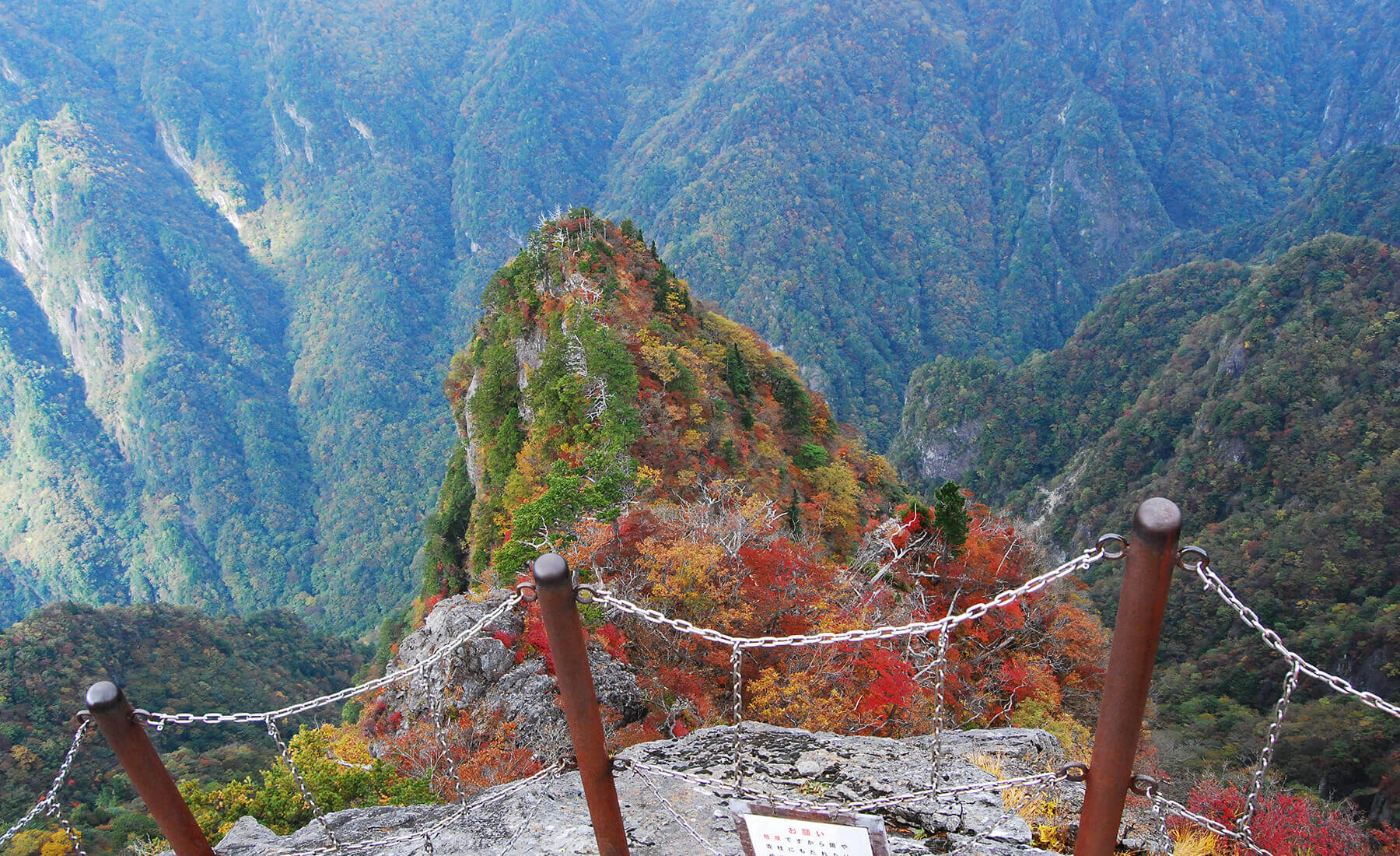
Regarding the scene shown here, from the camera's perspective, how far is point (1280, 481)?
197 ft

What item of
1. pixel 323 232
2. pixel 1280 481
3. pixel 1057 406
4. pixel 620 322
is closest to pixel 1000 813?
pixel 620 322

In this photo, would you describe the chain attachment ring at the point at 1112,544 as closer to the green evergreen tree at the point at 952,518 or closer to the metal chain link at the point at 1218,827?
the metal chain link at the point at 1218,827

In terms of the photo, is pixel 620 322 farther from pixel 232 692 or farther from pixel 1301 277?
pixel 1301 277

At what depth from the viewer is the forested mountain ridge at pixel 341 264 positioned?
396 feet

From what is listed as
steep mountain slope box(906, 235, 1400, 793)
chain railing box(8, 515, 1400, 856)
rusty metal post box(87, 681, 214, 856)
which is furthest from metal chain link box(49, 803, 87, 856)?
steep mountain slope box(906, 235, 1400, 793)

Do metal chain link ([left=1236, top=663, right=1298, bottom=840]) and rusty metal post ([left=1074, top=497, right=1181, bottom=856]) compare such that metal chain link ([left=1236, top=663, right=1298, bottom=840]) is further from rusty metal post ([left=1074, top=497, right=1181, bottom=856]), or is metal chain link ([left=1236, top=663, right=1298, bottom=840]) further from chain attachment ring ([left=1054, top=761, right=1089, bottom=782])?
chain attachment ring ([left=1054, top=761, right=1089, bottom=782])

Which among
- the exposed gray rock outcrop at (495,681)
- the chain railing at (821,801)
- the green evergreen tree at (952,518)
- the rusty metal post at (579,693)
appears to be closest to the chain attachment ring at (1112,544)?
the chain railing at (821,801)

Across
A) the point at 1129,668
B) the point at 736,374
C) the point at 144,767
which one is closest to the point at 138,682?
the point at 736,374

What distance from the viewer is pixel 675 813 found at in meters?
6.25

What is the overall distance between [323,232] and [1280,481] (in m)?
189

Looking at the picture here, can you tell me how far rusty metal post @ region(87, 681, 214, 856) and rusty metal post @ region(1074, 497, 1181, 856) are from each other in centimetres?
586

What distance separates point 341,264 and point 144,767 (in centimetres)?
18494

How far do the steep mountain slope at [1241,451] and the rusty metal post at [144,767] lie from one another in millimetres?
33001

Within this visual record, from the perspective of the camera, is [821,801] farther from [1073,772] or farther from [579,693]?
[579,693]
